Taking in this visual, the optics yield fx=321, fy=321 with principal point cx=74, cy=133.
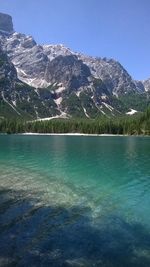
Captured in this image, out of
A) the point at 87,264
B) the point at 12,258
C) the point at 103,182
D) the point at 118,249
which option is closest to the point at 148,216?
the point at 118,249

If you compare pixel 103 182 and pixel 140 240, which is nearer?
pixel 140 240

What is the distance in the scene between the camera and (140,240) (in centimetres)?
2459

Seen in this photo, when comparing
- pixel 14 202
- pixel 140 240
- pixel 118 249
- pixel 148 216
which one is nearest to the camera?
pixel 118 249

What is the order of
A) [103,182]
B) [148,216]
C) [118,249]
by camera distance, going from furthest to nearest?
1. [103,182]
2. [148,216]
3. [118,249]

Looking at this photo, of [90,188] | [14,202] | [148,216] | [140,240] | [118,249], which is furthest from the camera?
[90,188]

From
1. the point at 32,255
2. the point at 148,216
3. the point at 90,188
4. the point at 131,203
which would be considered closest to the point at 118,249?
the point at 32,255

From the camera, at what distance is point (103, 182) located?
50625 millimetres

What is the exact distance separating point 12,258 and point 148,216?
626 inches

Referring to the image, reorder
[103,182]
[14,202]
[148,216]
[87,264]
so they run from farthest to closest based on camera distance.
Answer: [103,182] → [14,202] → [148,216] → [87,264]

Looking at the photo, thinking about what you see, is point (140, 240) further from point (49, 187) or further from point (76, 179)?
point (76, 179)

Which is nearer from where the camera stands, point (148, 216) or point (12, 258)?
point (12, 258)

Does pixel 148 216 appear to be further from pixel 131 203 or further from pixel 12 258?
pixel 12 258

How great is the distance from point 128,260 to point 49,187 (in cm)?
2551

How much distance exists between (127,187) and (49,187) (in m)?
11.4
